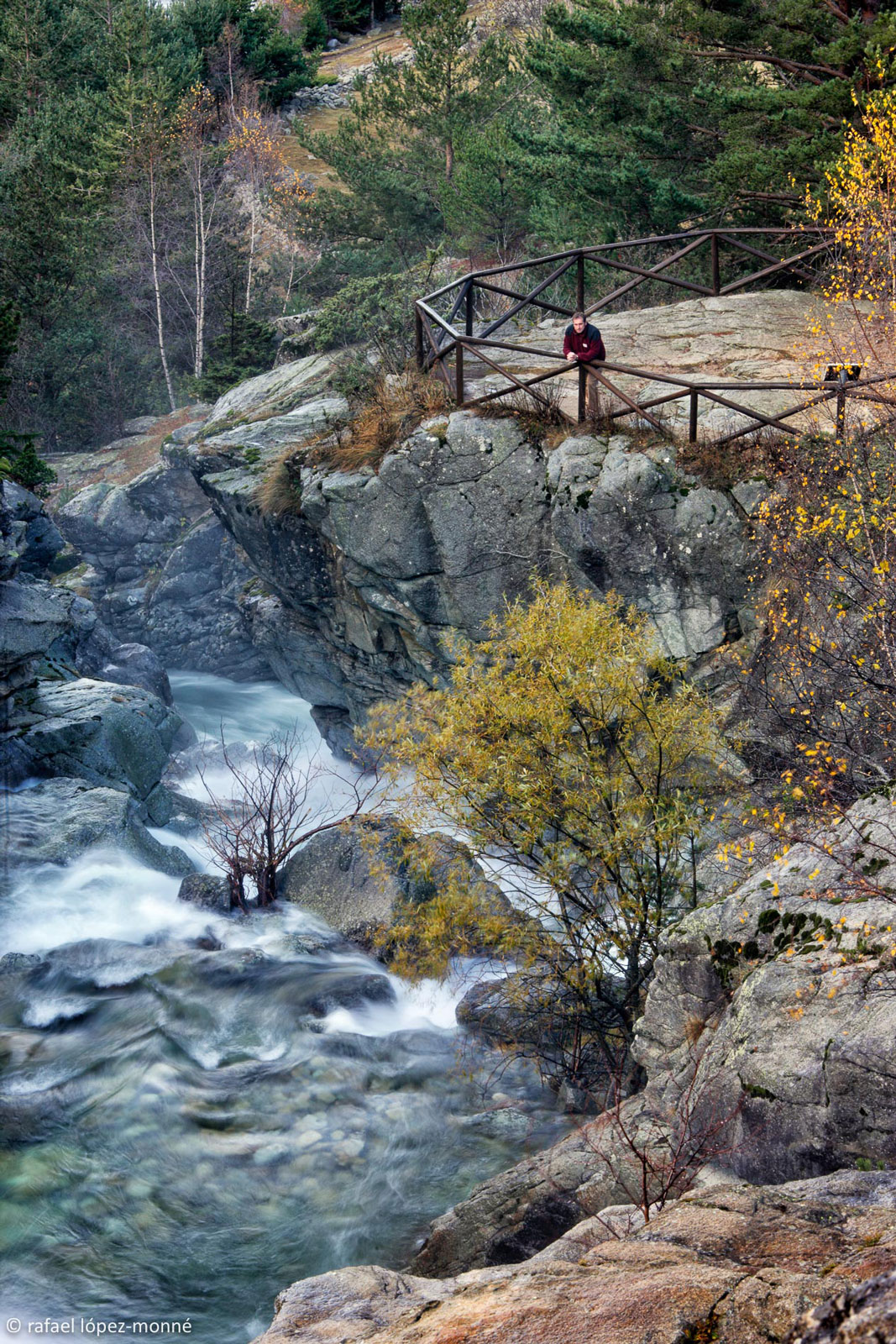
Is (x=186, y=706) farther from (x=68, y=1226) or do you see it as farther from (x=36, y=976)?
(x=68, y=1226)

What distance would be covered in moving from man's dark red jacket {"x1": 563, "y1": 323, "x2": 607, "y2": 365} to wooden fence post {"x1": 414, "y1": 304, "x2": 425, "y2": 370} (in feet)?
12.1

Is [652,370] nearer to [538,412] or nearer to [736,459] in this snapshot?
[538,412]

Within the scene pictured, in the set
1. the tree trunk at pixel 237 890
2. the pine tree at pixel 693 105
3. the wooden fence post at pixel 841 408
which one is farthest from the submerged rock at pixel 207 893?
the pine tree at pixel 693 105

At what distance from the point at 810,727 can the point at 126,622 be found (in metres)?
26.9

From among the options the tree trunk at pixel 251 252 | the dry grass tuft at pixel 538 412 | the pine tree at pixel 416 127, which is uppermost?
the pine tree at pixel 416 127

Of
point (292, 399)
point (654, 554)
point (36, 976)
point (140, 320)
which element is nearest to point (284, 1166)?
point (36, 976)

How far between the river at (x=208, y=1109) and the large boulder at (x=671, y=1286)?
4.25m

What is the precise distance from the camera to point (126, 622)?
32.7 meters

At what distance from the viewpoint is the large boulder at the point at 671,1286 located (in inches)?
134

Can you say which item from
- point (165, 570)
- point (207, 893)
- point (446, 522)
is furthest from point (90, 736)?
point (165, 570)

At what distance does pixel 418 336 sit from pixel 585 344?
157 inches

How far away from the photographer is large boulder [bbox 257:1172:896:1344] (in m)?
3.40

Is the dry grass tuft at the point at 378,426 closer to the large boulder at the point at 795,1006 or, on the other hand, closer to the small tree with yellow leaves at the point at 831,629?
the small tree with yellow leaves at the point at 831,629

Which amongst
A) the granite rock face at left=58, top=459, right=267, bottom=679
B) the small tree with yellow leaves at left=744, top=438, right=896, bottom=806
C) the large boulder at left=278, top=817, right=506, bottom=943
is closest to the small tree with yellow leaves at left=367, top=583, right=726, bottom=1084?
the small tree with yellow leaves at left=744, top=438, right=896, bottom=806
